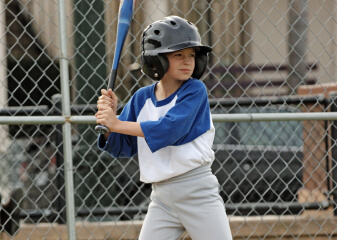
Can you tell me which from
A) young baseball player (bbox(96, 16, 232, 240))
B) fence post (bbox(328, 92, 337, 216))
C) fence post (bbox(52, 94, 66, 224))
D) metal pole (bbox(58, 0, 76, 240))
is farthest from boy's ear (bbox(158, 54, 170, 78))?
fence post (bbox(328, 92, 337, 216))

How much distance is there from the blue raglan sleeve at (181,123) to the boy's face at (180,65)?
6 centimetres

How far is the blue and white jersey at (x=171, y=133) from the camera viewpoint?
2.50m

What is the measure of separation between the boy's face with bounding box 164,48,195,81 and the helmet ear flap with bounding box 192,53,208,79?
84 millimetres

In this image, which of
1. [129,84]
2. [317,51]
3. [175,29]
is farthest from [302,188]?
[317,51]

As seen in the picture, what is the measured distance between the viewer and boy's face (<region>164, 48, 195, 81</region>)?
2.62m

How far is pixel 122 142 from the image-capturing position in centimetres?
282

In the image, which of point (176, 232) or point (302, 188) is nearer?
point (176, 232)

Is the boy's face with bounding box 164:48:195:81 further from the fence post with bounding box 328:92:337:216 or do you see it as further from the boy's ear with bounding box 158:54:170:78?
the fence post with bounding box 328:92:337:216

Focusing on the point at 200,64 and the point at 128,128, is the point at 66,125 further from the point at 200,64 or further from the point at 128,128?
the point at 200,64

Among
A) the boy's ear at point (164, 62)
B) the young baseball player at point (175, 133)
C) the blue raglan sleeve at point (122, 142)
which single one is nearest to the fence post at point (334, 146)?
the young baseball player at point (175, 133)

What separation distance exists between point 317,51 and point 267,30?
4.72 feet

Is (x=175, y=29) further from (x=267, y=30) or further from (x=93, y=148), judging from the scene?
(x=267, y=30)

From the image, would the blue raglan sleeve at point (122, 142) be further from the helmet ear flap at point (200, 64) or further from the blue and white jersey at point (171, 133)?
the helmet ear flap at point (200, 64)

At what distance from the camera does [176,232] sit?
274cm
